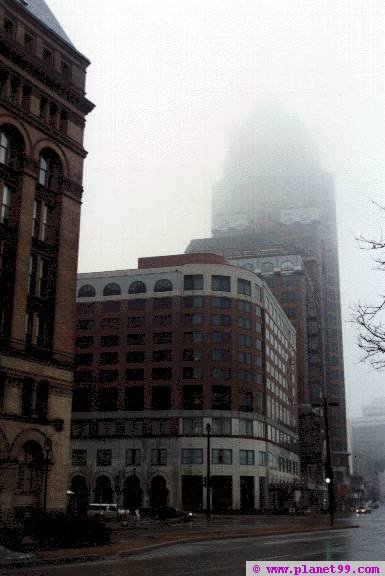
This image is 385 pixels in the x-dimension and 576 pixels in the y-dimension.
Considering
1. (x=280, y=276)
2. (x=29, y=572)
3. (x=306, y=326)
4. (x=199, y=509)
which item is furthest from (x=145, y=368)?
(x=29, y=572)

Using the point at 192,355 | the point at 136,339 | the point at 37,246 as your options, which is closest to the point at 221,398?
the point at 192,355

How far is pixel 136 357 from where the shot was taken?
103 meters

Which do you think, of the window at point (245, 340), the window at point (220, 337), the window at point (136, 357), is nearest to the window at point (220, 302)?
the window at point (220, 337)

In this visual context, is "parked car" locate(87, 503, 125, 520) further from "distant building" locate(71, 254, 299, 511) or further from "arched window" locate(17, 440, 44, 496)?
"distant building" locate(71, 254, 299, 511)

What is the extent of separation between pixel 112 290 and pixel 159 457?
88.7 ft

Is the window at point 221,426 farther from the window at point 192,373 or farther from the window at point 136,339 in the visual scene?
the window at point 136,339

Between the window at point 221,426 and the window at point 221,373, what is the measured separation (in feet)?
20.4

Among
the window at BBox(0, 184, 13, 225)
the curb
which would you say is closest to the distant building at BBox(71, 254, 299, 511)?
the window at BBox(0, 184, 13, 225)

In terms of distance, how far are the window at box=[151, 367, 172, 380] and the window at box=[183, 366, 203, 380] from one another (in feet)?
7.41

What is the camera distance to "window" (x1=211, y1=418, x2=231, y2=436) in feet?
323

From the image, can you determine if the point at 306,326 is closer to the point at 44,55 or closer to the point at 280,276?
the point at 280,276

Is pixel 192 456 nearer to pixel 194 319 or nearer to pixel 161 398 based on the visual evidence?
pixel 161 398

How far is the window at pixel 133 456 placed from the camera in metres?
97.6

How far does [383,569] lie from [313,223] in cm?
18473
